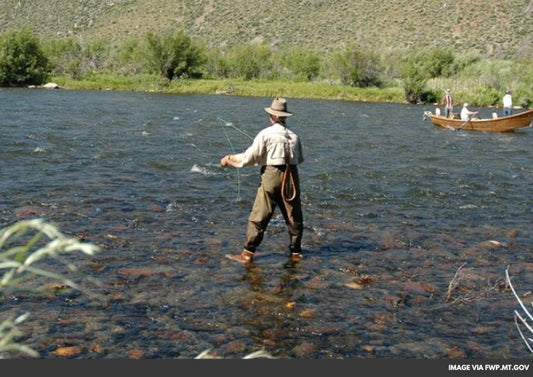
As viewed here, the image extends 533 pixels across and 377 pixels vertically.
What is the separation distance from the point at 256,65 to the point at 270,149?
57.8 meters

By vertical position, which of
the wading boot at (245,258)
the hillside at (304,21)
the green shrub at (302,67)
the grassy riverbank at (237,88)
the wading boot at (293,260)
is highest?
the hillside at (304,21)

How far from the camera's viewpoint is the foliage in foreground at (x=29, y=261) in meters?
2.35

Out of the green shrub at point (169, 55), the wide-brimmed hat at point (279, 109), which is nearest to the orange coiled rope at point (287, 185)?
the wide-brimmed hat at point (279, 109)

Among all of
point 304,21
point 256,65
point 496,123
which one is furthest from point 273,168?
point 304,21

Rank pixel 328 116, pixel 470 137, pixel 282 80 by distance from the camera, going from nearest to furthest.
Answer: pixel 470 137
pixel 328 116
pixel 282 80

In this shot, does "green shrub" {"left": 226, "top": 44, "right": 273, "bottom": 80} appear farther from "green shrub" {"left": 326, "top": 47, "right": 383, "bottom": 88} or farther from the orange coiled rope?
the orange coiled rope

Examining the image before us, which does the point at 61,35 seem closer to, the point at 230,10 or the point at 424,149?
the point at 230,10

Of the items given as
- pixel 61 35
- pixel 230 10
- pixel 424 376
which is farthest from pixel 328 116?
pixel 61 35

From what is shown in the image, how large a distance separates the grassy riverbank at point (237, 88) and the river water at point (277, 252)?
31419 mm

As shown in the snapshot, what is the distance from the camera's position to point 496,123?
88.4ft

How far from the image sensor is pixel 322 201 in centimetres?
1228

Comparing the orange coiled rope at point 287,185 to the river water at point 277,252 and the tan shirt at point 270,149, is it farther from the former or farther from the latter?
the river water at point 277,252

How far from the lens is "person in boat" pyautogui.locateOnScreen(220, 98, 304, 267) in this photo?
782 centimetres

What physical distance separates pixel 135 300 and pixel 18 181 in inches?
282
